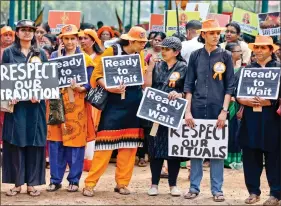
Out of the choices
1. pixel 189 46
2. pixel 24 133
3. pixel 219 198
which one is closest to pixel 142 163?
pixel 189 46

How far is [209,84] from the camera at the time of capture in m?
8.77

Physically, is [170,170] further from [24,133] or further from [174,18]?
[174,18]

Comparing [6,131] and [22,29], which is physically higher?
[22,29]

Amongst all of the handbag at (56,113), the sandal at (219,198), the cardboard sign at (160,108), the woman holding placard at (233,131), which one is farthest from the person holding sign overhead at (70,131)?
the woman holding placard at (233,131)

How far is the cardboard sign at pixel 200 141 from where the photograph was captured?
880 cm

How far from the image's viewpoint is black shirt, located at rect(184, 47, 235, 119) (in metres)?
8.76

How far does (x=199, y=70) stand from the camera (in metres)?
8.80

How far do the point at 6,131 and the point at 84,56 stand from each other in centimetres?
132

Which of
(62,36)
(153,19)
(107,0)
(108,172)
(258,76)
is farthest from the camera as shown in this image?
(107,0)

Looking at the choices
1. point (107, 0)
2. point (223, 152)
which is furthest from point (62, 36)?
point (107, 0)

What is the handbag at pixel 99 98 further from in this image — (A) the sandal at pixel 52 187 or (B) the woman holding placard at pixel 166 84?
(A) the sandal at pixel 52 187

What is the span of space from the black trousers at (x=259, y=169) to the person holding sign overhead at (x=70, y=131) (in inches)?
78.8

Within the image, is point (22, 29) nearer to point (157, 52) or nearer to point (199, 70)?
point (199, 70)

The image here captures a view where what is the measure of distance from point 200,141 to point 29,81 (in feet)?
6.70
